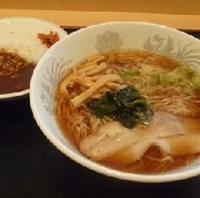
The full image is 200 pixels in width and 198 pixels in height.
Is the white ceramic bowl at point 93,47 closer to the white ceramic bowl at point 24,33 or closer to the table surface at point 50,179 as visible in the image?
the table surface at point 50,179

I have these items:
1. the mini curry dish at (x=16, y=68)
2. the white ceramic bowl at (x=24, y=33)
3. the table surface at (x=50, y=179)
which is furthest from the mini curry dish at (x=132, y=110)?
the white ceramic bowl at (x=24, y=33)

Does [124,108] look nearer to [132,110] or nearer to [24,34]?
[132,110]

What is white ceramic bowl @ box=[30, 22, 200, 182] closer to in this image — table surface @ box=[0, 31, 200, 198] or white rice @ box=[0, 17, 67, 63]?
table surface @ box=[0, 31, 200, 198]

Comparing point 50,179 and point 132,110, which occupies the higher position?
point 132,110

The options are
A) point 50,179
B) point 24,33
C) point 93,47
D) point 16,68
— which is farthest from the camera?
point 24,33

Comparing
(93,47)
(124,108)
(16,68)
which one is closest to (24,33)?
(16,68)
